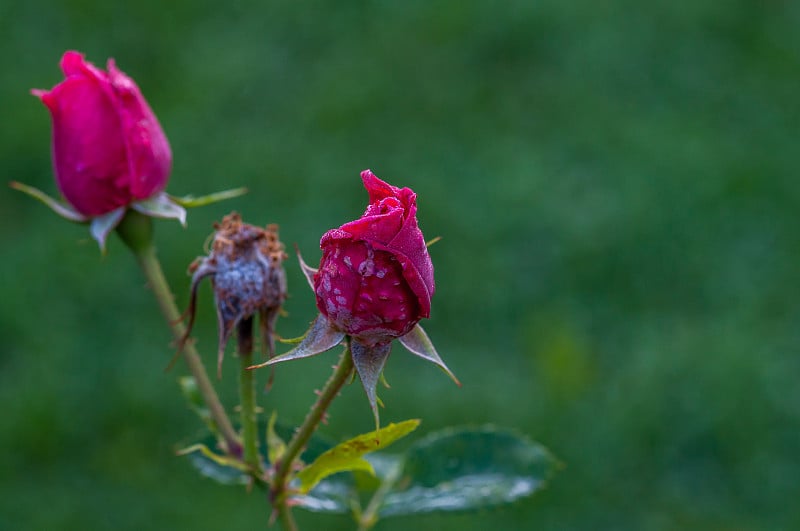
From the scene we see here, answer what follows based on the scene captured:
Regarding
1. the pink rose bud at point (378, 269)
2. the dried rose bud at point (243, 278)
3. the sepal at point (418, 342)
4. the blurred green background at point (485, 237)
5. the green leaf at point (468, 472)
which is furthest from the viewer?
the blurred green background at point (485, 237)

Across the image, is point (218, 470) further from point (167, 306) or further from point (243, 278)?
point (243, 278)

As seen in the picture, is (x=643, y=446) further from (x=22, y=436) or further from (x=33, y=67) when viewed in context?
(x=33, y=67)

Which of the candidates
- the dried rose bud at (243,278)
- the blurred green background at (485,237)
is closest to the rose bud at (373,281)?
the dried rose bud at (243,278)

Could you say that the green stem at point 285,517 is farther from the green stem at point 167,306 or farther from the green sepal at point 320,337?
the green sepal at point 320,337

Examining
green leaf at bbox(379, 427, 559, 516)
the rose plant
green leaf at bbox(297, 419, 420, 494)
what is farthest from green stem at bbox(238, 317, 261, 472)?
green leaf at bbox(379, 427, 559, 516)

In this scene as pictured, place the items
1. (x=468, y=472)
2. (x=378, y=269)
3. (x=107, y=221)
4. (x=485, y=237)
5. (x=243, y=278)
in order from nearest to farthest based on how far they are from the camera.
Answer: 1. (x=378, y=269)
2. (x=243, y=278)
3. (x=107, y=221)
4. (x=468, y=472)
5. (x=485, y=237)

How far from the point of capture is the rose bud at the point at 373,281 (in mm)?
1168

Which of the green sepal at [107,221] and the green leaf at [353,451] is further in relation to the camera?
the green sepal at [107,221]

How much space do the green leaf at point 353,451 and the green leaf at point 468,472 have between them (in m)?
0.35

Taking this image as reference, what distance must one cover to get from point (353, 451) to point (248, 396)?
0.22 metres

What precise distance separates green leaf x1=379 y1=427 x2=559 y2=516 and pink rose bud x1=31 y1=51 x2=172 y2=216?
0.65 meters

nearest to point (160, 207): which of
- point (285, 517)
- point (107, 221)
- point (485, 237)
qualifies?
point (107, 221)

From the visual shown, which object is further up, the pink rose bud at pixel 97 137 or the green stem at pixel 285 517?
the pink rose bud at pixel 97 137

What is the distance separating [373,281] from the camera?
3.91ft
